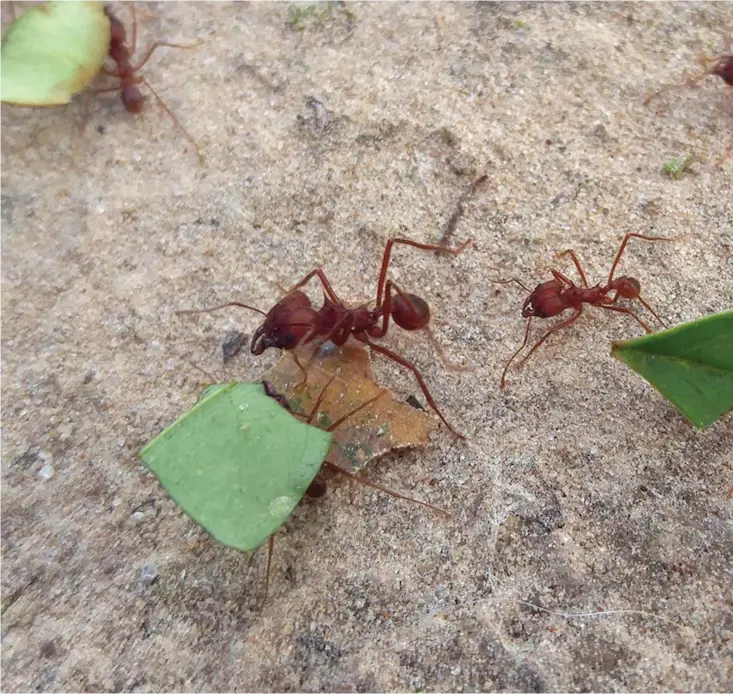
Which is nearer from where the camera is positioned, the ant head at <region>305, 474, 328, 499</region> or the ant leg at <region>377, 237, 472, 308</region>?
the ant head at <region>305, 474, 328, 499</region>

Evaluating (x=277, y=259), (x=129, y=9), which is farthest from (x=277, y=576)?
(x=129, y=9)

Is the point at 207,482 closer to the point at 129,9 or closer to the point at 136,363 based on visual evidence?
the point at 136,363

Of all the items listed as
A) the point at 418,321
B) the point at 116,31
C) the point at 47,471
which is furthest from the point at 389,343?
the point at 116,31

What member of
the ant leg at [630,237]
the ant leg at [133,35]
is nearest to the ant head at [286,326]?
the ant leg at [630,237]

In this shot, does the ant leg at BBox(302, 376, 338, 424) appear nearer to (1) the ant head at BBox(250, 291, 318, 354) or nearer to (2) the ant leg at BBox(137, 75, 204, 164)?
(1) the ant head at BBox(250, 291, 318, 354)

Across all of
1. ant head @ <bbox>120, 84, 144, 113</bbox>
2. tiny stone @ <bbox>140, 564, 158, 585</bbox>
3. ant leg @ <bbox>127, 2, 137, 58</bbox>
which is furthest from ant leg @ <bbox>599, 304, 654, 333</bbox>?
ant leg @ <bbox>127, 2, 137, 58</bbox>
